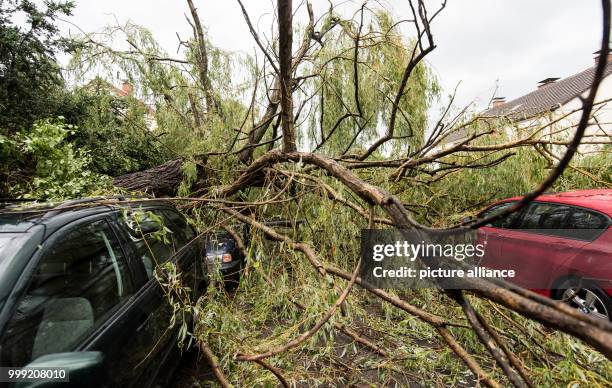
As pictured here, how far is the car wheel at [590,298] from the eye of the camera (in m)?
3.36

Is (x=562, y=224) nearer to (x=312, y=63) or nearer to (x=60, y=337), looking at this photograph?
(x=312, y=63)

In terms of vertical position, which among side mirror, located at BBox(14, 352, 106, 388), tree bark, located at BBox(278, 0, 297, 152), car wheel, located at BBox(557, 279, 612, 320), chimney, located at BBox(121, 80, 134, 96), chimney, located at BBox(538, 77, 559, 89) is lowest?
car wheel, located at BBox(557, 279, 612, 320)

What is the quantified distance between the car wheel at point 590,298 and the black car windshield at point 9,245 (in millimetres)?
4522

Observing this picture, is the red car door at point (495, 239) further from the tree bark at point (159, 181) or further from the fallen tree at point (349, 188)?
the tree bark at point (159, 181)

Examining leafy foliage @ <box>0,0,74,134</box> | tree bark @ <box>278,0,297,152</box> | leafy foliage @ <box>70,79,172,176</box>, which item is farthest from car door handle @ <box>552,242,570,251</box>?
leafy foliage @ <box>0,0,74,134</box>

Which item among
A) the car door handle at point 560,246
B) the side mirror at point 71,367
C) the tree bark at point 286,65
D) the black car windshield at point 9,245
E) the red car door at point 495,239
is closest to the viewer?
the side mirror at point 71,367

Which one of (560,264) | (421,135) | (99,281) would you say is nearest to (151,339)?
(99,281)

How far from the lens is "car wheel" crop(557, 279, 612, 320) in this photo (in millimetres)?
3359

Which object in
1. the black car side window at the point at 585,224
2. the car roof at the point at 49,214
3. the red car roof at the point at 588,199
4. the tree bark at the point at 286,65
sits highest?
the tree bark at the point at 286,65

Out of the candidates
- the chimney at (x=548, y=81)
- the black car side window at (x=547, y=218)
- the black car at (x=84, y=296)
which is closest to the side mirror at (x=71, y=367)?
the black car at (x=84, y=296)

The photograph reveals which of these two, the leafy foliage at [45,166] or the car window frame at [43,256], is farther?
the leafy foliage at [45,166]

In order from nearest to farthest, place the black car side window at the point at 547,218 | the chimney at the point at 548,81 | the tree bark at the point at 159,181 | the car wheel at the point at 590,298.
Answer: the car wheel at the point at 590,298, the black car side window at the point at 547,218, the tree bark at the point at 159,181, the chimney at the point at 548,81

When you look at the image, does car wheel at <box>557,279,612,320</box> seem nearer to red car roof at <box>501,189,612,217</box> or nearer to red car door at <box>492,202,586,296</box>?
red car door at <box>492,202,586,296</box>

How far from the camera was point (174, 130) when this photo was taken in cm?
578
